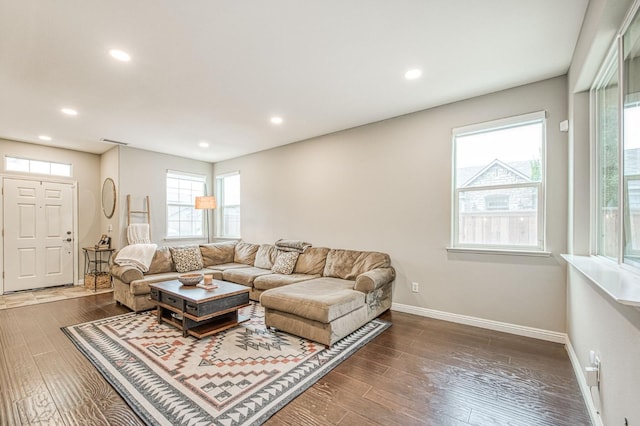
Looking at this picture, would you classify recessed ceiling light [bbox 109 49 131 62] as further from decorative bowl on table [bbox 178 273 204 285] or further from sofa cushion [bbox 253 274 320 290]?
sofa cushion [bbox 253 274 320 290]

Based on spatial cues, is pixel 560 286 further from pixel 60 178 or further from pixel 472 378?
pixel 60 178

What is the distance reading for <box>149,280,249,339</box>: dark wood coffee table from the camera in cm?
291

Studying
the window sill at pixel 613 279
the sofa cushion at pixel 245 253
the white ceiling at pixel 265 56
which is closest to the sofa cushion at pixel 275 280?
the sofa cushion at pixel 245 253

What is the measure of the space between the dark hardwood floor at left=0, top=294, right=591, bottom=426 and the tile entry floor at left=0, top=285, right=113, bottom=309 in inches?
66.1

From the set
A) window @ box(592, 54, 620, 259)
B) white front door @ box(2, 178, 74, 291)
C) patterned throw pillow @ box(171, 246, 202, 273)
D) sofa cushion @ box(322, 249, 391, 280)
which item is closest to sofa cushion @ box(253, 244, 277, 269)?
patterned throw pillow @ box(171, 246, 202, 273)

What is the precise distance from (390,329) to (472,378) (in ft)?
3.52

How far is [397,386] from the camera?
2111 millimetres

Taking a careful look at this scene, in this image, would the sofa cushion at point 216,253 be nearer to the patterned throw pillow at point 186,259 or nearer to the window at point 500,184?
the patterned throw pillow at point 186,259

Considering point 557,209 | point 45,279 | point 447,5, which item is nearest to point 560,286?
point 557,209

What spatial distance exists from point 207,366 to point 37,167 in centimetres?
551

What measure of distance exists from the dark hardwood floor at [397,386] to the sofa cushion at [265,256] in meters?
2.43

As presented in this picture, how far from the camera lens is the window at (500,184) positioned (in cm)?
300

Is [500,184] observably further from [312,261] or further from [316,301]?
[312,261]

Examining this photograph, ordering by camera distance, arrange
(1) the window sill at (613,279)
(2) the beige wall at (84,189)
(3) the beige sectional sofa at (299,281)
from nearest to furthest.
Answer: (1) the window sill at (613,279)
(3) the beige sectional sofa at (299,281)
(2) the beige wall at (84,189)
